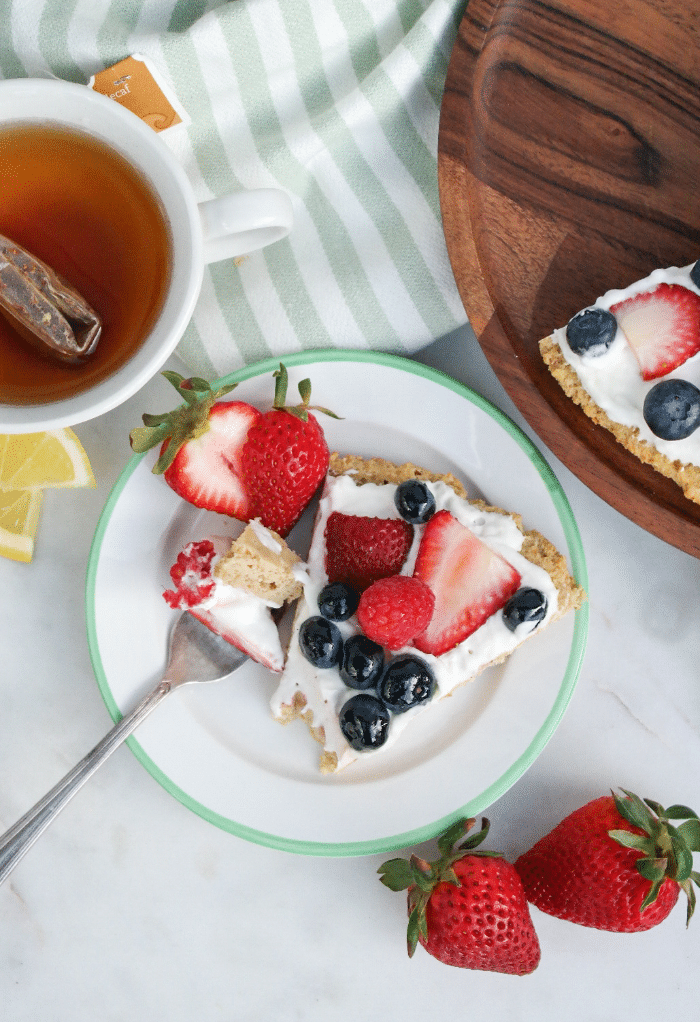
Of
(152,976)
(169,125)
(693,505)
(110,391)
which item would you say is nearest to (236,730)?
(152,976)

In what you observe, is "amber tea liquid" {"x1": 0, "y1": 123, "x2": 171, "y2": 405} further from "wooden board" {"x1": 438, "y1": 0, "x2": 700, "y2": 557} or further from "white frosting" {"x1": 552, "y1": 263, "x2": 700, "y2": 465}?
"white frosting" {"x1": 552, "y1": 263, "x2": 700, "y2": 465}

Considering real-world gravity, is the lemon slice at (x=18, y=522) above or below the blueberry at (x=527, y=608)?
below

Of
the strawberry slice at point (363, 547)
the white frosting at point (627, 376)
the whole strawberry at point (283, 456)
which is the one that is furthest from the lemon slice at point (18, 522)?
the white frosting at point (627, 376)

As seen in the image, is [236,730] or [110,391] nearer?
[110,391]

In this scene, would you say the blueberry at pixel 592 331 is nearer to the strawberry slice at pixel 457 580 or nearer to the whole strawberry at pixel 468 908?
the strawberry slice at pixel 457 580

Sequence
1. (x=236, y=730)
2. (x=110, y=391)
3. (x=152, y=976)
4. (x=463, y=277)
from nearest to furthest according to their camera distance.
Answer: (x=110, y=391) → (x=463, y=277) → (x=236, y=730) → (x=152, y=976)

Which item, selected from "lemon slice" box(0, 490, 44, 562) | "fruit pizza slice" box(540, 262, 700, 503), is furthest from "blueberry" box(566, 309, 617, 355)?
"lemon slice" box(0, 490, 44, 562)

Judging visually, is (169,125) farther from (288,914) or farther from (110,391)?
(288,914)
